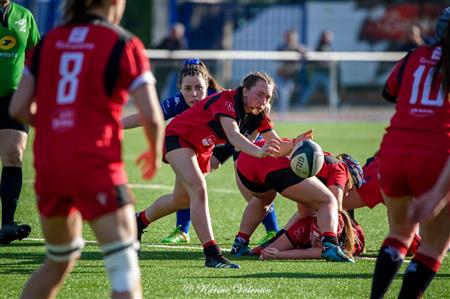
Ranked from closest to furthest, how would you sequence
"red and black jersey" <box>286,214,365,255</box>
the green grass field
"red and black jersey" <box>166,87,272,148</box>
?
the green grass field
"red and black jersey" <box>166,87,272,148</box>
"red and black jersey" <box>286,214,365,255</box>

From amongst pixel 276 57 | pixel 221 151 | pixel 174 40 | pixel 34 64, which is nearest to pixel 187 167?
pixel 221 151

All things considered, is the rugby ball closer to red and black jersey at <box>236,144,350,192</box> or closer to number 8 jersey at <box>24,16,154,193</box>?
red and black jersey at <box>236,144,350,192</box>

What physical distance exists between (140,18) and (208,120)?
24.9 metres

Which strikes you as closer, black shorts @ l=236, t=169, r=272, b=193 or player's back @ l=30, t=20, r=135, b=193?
player's back @ l=30, t=20, r=135, b=193

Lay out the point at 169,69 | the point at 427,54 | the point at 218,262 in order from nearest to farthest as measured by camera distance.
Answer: the point at 427,54
the point at 218,262
the point at 169,69

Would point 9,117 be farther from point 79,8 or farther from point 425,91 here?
point 425,91

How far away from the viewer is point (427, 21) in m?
31.4

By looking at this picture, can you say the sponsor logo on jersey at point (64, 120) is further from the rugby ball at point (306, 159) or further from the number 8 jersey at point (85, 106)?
the rugby ball at point (306, 159)

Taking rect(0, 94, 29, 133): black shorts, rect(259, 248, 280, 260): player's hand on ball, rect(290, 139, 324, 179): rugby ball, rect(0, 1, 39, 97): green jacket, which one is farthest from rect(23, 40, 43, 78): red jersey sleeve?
rect(0, 1, 39, 97): green jacket

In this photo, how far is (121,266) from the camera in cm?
445

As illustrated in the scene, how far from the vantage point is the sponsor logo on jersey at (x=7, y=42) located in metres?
8.52

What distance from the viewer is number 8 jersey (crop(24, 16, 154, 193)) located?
14.6 feet

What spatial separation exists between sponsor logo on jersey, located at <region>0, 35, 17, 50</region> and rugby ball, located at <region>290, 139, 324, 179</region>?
2777 millimetres

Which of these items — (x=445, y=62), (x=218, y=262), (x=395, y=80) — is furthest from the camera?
(x=218, y=262)
